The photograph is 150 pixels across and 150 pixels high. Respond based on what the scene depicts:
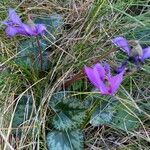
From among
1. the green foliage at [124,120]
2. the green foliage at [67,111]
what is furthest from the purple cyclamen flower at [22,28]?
the green foliage at [124,120]

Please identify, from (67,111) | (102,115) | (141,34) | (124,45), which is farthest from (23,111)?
(141,34)

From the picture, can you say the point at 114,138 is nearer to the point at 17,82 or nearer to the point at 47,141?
the point at 47,141

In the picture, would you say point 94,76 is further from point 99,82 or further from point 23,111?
point 23,111

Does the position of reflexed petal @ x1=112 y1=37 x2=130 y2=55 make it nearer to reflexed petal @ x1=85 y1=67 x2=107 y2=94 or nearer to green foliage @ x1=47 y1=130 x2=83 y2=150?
reflexed petal @ x1=85 y1=67 x2=107 y2=94

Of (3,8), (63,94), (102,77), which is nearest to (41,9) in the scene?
(3,8)

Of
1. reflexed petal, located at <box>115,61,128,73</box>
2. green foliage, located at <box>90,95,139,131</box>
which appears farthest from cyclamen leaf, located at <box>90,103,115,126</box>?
reflexed petal, located at <box>115,61,128,73</box>

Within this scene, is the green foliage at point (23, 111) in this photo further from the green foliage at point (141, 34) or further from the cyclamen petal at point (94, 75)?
the green foliage at point (141, 34)
